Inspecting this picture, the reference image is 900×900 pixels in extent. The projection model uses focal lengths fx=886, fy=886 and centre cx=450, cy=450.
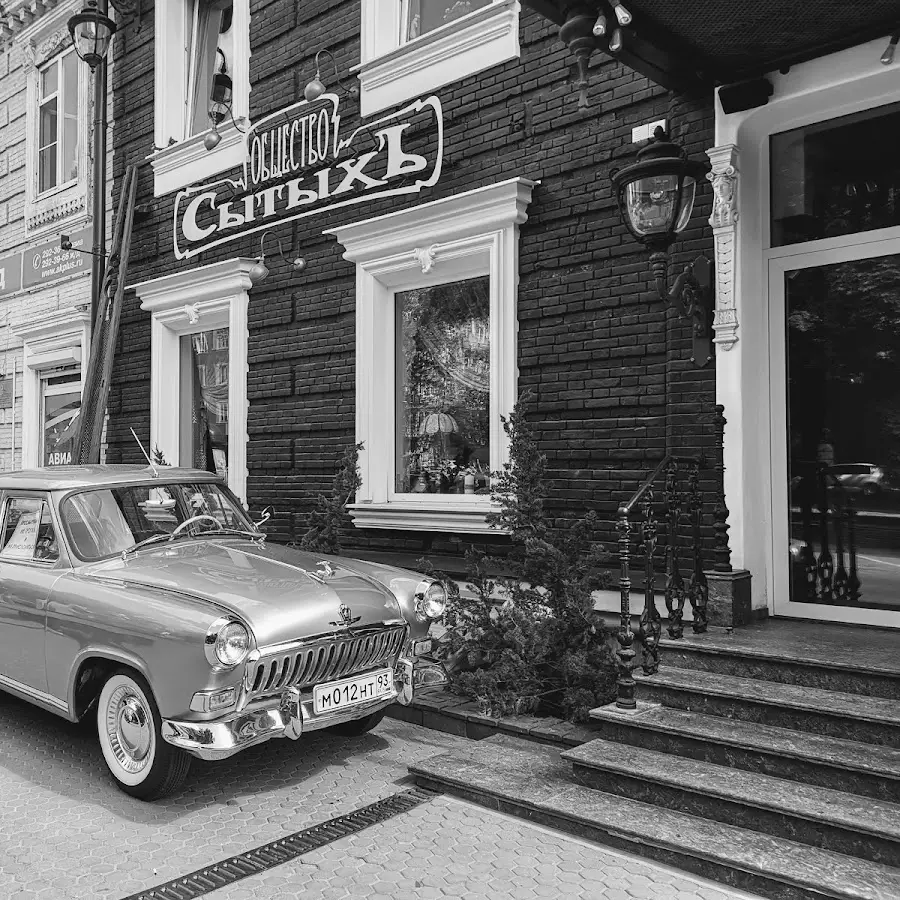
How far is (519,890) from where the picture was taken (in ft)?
11.0

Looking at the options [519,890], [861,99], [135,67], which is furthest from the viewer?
[135,67]

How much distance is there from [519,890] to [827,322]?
374 centimetres

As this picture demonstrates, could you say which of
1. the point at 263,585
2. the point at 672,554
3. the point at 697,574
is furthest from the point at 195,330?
the point at 697,574

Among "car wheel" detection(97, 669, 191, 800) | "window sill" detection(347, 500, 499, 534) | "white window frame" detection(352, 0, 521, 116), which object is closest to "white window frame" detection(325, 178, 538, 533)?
"window sill" detection(347, 500, 499, 534)

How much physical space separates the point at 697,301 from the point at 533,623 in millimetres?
2157

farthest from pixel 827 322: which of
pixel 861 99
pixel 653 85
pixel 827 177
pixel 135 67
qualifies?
pixel 135 67

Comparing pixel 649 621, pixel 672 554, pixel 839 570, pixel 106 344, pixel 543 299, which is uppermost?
pixel 106 344

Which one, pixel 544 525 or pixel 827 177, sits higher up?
pixel 827 177

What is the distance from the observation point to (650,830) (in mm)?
3631

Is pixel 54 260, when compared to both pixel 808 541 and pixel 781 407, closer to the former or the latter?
pixel 781 407

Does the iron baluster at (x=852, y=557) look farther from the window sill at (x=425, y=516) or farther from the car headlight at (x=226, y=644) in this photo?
the car headlight at (x=226, y=644)

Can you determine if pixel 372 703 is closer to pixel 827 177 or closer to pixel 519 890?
pixel 519 890

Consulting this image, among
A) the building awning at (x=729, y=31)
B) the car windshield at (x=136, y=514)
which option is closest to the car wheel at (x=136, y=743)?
the car windshield at (x=136, y=514)

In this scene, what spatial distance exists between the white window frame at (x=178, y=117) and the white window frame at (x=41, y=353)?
6.94 ft
